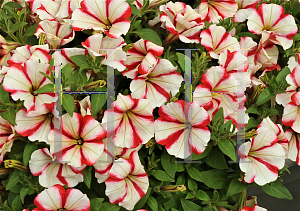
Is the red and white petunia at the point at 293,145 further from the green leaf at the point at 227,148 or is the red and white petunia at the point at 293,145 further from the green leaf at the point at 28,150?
the green leaf at the point at 28,150

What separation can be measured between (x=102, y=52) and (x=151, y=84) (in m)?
0.16

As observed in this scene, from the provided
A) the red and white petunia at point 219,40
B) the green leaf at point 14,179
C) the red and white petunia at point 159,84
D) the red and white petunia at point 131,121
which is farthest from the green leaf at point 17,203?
the red and white petunia at point 219,40

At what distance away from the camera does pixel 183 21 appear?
857 millimetres

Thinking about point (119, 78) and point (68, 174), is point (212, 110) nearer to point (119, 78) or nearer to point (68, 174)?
point (119, 78)

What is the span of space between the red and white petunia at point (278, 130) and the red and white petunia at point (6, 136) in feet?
2.23

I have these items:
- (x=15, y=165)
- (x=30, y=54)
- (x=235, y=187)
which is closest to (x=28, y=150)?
(x=15, y=165)

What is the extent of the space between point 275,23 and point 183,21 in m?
0.34

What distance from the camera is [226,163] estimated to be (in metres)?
0.89

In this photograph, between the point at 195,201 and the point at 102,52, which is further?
the point at 195,201

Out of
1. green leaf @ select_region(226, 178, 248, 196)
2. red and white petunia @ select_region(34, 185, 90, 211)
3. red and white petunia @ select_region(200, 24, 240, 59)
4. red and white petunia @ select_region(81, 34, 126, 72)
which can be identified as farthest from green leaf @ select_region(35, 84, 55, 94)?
green leaf @ select_region(226, 178, 248, 196)

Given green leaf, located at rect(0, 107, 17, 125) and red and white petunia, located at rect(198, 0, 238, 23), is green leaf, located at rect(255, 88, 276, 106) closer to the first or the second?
red and white petunia, located at rect(198, 0, 238, 23)

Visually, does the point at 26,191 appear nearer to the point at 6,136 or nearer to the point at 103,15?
the point at 6,136

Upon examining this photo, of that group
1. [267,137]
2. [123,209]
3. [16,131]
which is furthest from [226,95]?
[16,131]

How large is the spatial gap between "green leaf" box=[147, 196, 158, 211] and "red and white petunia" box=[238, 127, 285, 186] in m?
0.26
